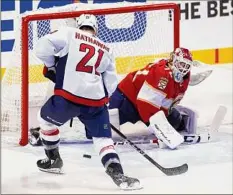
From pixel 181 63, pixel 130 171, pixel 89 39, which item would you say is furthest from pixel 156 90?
pixel 89 39

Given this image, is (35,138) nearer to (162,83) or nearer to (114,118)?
(114,118)

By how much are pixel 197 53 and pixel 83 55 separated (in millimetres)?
1747

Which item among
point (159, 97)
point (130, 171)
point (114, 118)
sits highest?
point (159, 97)

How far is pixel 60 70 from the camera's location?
2557 millimetres

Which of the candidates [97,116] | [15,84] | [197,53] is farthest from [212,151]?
[197,53]

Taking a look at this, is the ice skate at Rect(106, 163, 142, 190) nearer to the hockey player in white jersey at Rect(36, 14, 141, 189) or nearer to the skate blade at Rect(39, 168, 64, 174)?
the hockey player in white jersey at Rect(36, 14, 141, 189)

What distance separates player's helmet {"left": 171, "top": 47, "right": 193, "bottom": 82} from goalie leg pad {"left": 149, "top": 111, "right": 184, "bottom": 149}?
0.18m

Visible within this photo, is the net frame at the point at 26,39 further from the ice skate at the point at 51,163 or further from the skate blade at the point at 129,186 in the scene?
the skate blade at the point at 129,186

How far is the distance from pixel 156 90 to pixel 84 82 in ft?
1.72

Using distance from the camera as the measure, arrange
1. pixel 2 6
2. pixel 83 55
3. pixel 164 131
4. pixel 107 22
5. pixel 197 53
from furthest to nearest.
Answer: pixel 197 53 → pixel 2 6 → pixel 107 22 → pixel 164 131 → pixel 83 55

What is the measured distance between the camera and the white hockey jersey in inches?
99.3

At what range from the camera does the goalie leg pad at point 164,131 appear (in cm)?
294

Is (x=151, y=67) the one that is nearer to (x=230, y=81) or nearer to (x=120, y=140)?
(x=120, y=140)

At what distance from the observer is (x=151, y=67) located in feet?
10.1
